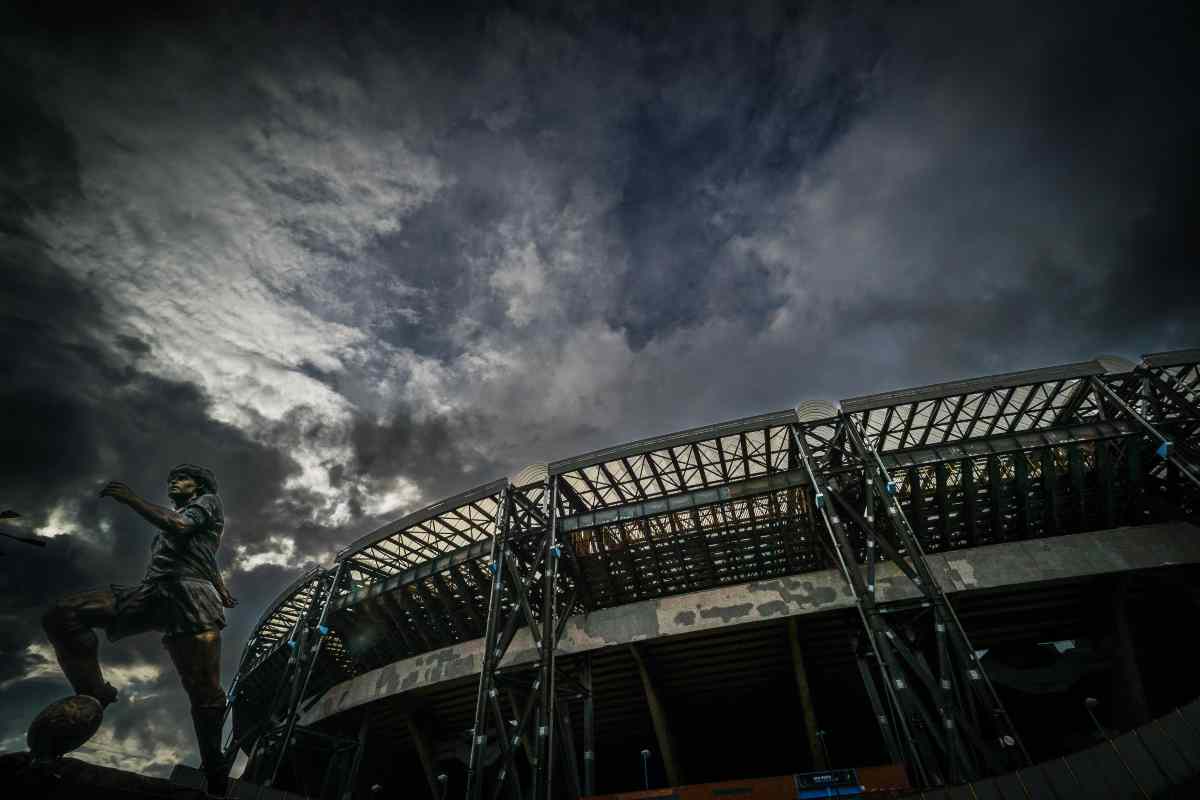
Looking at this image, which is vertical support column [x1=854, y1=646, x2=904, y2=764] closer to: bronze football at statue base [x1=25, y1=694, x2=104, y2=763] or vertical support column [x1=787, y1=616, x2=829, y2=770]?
vertical support column [x1=787, y1=616, x2=829, y2=770]

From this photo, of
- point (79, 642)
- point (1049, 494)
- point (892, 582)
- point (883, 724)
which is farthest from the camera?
point (1049, 494)

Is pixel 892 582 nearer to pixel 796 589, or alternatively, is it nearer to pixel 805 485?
pixel 796 589

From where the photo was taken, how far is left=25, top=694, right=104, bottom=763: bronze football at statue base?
4008 mm

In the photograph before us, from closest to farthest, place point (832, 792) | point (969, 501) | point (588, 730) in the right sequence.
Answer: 1. point (832, 792)
2. point (588, 730)
3. point (969, 501)

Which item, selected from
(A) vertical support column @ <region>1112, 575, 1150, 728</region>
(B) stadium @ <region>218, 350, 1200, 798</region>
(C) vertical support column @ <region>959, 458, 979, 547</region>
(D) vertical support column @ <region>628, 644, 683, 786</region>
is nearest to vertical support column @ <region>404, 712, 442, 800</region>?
(B) stadium @ <region>218, 350, 1200, 798</region>

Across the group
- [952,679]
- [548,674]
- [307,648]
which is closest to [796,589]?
[952,679]

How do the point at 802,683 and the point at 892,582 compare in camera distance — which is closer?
the point at 892,582

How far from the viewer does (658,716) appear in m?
19.9

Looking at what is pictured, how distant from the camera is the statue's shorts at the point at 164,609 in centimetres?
550

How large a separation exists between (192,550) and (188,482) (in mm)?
1025

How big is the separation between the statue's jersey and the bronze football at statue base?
1.67 meters

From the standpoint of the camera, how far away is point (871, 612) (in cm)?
1516

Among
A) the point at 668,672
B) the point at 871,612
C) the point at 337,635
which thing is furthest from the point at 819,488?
the point at 337,635

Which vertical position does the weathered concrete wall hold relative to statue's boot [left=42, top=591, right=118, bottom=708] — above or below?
above
